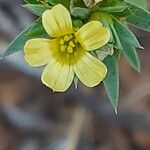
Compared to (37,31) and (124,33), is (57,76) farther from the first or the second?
(124,33)

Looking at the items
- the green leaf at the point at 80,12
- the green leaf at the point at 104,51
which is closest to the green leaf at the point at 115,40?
the green leaf at the point at 104,51

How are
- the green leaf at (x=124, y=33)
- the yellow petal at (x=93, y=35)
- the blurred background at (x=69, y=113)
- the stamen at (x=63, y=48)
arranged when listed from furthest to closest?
the blurred background at (x=69, y=113) < the stamen at (x=63, y=48) < the green leaf at (x=124, y=33) < the yellow petal at (x=93, y=35)

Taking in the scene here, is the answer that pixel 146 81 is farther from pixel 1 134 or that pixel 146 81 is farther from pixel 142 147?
pixel 1 134

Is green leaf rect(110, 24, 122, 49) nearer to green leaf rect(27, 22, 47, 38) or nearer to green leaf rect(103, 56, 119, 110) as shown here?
green leaf rect(103, 56, 119, 110)

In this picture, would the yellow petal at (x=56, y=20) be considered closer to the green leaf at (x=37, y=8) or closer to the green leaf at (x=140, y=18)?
the green leaf at (x=37, y=8)

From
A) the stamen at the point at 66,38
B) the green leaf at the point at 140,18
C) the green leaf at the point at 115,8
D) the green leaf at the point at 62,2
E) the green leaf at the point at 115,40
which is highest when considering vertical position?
the green leaf at the point at 62,2

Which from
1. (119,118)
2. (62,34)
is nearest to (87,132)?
(119,118)

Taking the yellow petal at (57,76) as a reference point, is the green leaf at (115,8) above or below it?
above

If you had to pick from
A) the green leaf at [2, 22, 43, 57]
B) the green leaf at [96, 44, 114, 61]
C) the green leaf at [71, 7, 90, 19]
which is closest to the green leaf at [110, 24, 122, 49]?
the green leaf at [96, 44, 114, 61]

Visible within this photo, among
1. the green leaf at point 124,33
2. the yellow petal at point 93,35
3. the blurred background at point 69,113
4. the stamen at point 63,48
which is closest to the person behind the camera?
the yellow petal at point 93,35
